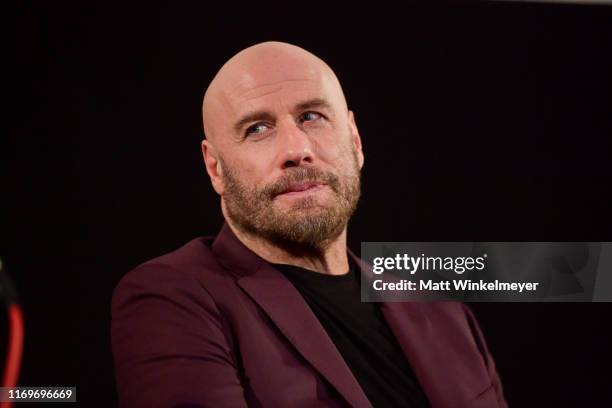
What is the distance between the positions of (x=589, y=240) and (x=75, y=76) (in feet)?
5.51

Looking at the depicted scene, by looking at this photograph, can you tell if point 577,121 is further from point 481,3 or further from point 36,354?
point 36,354

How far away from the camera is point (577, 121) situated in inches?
99.3

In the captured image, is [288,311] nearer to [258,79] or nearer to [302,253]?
[302,253]

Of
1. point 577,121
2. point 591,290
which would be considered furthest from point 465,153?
point 591,290

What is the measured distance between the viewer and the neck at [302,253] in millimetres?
2102

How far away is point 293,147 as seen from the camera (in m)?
2.03

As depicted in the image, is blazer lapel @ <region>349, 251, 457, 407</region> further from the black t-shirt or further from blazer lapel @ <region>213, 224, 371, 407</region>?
blazer lapel @ <region>213, 224, 371, 407</region>

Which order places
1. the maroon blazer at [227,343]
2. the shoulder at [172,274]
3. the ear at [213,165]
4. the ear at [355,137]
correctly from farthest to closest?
the ear at [355,137] < the ear at [213,165] < the shoulder at [172,274] < the maroon blazer at [227,343]

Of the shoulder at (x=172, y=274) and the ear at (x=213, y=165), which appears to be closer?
the shoulder at (x=172, y=274)

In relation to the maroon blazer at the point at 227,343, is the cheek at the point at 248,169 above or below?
above

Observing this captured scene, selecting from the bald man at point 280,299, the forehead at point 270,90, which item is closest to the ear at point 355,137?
the bald man at point 280,299

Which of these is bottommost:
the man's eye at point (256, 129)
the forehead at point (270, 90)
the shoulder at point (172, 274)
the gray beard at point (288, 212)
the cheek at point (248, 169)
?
the shoulder at point (172, 274)

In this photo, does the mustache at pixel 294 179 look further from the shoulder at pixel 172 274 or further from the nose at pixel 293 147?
the shoulder at pixel 172 274

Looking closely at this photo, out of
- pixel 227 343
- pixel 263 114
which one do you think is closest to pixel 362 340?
pixel 227 343
